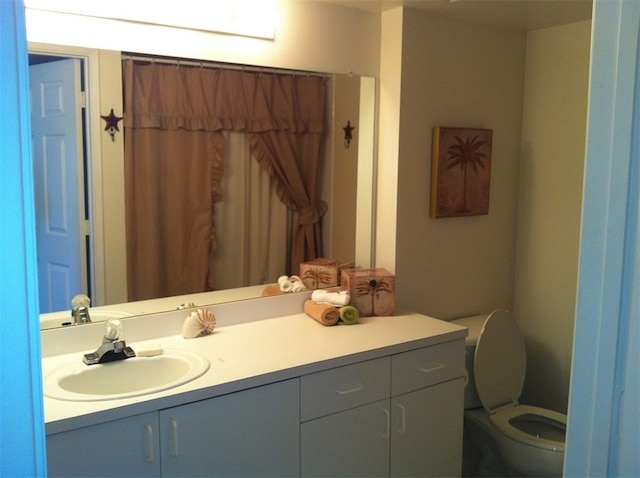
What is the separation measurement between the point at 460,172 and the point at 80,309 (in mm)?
1743

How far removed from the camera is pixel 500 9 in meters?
2.57

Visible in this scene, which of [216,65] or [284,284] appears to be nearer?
[216,65]

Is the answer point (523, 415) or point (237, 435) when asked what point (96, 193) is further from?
point (523, 415)

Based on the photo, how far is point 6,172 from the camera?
0.51m

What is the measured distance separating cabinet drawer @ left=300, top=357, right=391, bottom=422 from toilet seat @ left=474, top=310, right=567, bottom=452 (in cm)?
66

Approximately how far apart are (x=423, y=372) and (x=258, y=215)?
3.00 ft

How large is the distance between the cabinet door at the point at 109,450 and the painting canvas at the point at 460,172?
1622 mm

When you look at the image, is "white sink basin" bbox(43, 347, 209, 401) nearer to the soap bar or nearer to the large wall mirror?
the soap bar

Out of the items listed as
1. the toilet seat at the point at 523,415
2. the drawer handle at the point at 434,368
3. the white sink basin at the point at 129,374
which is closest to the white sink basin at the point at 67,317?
the white sink basin at the point at 129,374

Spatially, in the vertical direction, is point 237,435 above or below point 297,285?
below

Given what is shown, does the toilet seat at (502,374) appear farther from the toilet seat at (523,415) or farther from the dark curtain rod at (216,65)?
the dark curtain rod at (216,65)

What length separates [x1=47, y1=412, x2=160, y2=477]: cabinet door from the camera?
1.49 metres

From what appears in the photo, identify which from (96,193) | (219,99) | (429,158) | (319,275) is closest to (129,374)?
(96,193)

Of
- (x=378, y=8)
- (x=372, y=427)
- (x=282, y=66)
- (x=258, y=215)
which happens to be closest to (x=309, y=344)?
(x=372, y=427)
